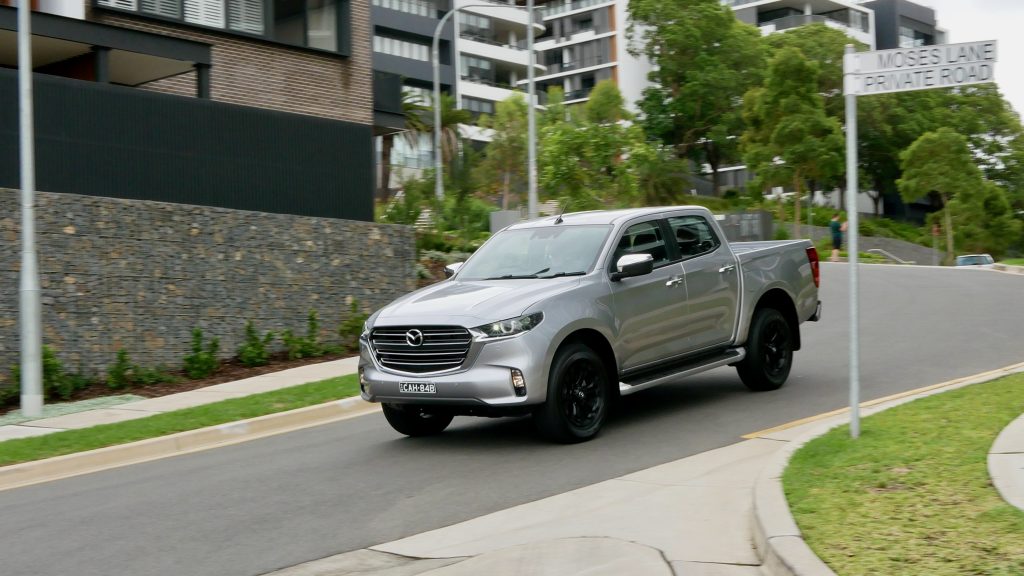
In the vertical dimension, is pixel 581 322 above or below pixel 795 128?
below

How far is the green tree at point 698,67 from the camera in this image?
7506 centimetres

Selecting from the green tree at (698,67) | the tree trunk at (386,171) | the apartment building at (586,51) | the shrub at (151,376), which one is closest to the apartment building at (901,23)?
the apartment building at (586,51)

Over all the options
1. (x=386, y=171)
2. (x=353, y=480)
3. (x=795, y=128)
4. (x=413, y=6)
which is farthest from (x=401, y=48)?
(x=353, y=480)

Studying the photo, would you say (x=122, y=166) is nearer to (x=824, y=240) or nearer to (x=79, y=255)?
(x=79, y=255)

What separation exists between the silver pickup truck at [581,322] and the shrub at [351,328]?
28.8 ft

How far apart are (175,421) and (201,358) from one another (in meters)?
4.94

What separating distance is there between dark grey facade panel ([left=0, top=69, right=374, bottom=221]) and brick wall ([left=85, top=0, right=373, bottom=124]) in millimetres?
2772

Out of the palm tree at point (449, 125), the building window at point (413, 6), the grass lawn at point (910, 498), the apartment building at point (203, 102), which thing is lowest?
the grass lawn at point (910, 498)

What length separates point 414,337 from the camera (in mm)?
9586

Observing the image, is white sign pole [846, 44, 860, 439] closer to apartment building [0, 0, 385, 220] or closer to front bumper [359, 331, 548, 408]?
front bumper [359, 331, 548, 408]

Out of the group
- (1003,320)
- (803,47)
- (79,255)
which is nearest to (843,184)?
(803,47)

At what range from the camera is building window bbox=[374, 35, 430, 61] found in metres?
67.8

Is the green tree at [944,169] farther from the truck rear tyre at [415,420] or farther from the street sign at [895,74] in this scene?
the street sign at [895,74]

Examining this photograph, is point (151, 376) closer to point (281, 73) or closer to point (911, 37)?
point (281, 73)
